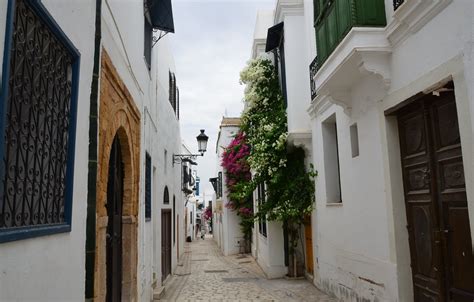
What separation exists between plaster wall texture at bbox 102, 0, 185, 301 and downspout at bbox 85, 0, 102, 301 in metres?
0.51

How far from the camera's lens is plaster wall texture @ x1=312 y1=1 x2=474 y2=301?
13.3ft

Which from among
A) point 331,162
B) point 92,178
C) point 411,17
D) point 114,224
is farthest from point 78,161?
point 331,162

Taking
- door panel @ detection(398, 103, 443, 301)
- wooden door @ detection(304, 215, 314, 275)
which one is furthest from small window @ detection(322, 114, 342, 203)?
door panel @ detection(398, 103, 443, 301)

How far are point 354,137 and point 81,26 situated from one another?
5108mm

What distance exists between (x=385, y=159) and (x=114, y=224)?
3887mm

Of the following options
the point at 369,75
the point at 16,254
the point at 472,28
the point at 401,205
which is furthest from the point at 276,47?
the point at 16,254

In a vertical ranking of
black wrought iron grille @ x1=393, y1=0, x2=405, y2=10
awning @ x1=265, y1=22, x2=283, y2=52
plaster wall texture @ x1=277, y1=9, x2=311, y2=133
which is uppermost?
awning @ x1=265, y1=22, x2=283, y2=52

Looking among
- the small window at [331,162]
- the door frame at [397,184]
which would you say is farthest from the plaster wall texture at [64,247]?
the small window at [331,162]

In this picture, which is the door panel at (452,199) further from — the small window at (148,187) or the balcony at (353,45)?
the small window at (148,187)

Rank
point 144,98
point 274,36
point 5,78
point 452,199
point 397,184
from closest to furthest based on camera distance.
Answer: point 5,78, point 452,199, point 397,184, point 144,98, point 274,36

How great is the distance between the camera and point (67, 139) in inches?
124

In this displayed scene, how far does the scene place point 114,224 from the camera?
5707 mm

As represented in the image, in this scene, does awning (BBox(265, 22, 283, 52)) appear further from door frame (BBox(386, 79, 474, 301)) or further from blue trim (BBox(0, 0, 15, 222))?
blue trim (BBox(0, 0, 15, 222))

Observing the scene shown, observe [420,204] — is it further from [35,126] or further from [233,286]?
[233,286]
